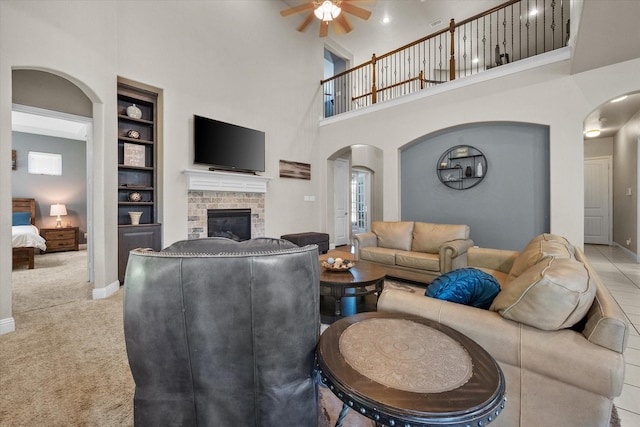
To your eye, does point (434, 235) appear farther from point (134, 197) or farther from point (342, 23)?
point (134, 197)

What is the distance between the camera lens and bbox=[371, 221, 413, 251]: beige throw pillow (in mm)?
4352

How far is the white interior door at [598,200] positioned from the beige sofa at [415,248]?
574 centimetres

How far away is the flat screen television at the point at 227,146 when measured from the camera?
4.53m

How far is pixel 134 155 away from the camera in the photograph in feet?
13.3

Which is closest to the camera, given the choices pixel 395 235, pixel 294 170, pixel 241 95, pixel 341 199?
pixel 395 235

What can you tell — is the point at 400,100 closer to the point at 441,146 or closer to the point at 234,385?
the point at 441,146

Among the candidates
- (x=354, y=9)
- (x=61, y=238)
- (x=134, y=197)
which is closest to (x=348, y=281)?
(x=134, y=197)

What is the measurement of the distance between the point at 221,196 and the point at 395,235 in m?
3.05

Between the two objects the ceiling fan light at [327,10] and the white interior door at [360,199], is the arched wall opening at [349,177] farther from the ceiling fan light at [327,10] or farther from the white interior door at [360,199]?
the ceiling fan light at [327,10]

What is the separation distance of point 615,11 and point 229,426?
4.08 meters

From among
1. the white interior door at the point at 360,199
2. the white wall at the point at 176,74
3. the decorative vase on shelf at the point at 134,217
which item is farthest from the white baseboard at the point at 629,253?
the decorative vase on shelf at the point at 134,217

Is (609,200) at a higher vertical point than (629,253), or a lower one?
higher

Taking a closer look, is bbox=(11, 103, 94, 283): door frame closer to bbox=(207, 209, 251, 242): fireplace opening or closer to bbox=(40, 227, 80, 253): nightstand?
bbox=(207, 209, 251, 242): fireplace opening

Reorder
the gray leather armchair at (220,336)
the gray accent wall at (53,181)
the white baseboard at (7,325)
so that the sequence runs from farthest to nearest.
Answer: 1. the gray accent wall at (53,181)
2. the white baseboard at (7,325)
3. the gray leather armchair at (220,336)
